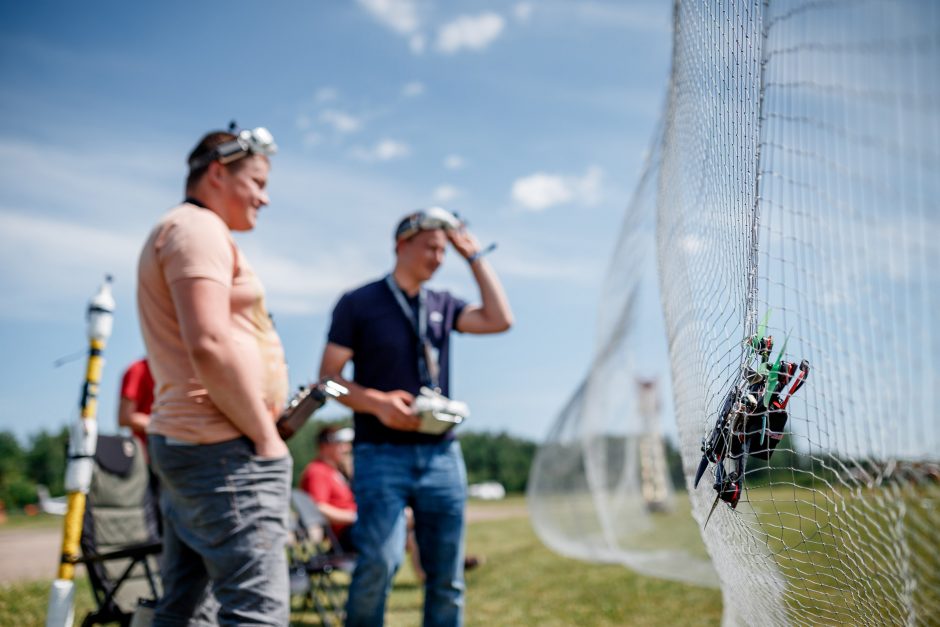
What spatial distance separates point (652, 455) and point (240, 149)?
5052 mm

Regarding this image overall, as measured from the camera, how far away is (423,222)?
3676 mm

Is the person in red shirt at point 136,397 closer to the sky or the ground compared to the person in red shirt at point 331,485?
closer to the sky

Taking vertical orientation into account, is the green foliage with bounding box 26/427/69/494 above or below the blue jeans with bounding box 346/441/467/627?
below

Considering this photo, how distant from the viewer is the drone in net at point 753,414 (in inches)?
62.3

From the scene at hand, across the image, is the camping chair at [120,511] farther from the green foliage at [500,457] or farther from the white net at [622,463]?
the green foliage at [500,457]

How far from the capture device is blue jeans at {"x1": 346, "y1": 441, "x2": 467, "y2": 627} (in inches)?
125

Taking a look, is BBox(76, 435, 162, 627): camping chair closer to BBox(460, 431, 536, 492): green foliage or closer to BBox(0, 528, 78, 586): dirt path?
BBox(0, 528, 78, 586): dirt path

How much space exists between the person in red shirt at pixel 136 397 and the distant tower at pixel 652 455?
371 cm

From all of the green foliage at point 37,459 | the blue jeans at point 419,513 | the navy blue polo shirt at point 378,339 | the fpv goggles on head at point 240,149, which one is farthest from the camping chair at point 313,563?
the green foliage at point 37,459

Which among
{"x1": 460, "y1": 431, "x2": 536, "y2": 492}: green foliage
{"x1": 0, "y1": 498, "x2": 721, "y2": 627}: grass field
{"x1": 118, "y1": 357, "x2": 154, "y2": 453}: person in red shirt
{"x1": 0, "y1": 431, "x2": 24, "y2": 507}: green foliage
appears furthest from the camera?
{"x1": 460, "y1": 431, "x2": 536, "y2": 492}: green foliage

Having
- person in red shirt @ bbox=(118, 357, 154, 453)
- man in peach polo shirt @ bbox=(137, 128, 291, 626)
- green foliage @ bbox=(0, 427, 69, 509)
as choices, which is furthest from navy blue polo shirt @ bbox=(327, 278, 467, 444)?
green foliage @ bbox=(0, 427, 69, 509)

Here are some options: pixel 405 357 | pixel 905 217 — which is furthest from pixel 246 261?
pixel 905 217

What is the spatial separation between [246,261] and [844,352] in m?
1.81

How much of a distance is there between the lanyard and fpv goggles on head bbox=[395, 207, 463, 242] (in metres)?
0.28
